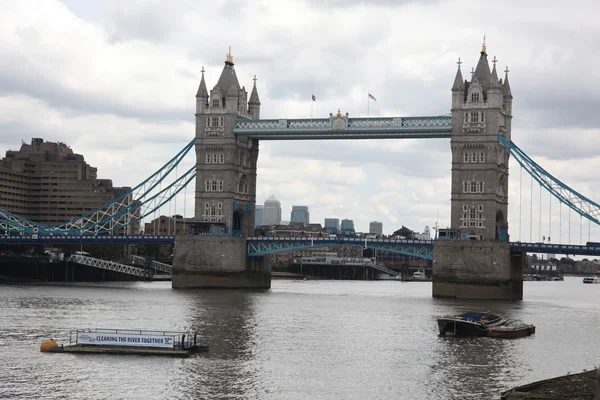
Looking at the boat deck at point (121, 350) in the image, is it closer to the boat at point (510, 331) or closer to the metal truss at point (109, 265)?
the boat at point (510, 331)

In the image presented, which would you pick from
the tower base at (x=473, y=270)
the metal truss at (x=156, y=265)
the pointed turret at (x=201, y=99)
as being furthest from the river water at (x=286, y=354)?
the metal truss at (x=156, y=265)

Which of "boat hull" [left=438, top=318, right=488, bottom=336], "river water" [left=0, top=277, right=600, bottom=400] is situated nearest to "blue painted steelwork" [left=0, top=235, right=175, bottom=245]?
"river water" [left=0, top=277, right=600, bottom=400]

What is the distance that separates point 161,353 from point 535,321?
39367 millimetres

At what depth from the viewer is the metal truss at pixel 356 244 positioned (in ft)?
390

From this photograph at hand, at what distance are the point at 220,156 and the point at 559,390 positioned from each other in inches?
3605

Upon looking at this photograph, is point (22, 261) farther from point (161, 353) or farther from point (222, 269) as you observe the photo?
point (161, 353)

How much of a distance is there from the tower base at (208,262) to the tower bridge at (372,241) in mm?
118

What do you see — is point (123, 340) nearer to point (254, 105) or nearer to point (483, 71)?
point (483, 71)

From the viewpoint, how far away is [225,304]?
3679 inches

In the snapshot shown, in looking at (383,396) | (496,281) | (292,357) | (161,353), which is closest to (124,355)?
(161,353)

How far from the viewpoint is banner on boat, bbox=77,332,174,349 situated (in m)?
55.8

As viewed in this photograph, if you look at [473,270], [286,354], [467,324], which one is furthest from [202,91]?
[286,354]

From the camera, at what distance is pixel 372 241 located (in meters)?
120

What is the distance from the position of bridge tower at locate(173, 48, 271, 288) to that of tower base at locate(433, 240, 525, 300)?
81.5 ft
